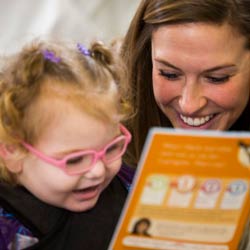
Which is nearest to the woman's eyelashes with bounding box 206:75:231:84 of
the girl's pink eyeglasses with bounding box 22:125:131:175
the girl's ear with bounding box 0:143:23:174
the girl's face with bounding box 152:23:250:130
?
the girl's face with bounding box 152:23:250:130

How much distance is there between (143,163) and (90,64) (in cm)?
24

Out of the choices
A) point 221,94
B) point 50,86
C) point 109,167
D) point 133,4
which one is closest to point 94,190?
point 109,167

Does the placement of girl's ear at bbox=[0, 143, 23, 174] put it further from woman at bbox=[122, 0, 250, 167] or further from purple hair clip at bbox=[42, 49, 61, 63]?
woman at bbox=[122, 0, 250, 167]

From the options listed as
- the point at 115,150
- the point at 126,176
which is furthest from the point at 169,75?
the point at 115,150

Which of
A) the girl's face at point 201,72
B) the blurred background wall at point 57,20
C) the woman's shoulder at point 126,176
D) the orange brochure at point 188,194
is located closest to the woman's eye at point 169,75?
the girl's face at point 201,72

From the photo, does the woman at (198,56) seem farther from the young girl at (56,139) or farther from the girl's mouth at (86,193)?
the girl's mouth at (86,193)

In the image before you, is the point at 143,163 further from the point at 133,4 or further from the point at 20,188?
the point at 133,4

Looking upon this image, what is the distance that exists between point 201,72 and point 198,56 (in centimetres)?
4

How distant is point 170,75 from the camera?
1.24 m

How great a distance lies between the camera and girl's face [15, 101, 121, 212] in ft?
2.93

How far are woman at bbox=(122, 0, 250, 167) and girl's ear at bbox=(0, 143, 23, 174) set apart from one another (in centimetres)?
42

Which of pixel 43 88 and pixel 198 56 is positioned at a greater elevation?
pixel 198 56

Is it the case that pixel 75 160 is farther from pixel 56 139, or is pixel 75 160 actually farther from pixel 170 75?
pixel 170 75

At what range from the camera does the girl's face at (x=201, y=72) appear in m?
1.17
